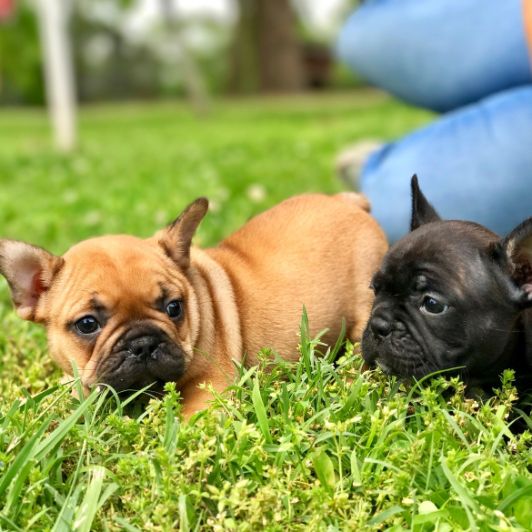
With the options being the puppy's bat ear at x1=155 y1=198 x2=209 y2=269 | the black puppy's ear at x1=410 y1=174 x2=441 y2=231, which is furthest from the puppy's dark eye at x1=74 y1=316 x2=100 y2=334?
the black puppy's ear at x1=410 y1=174 x2=441 y2=231

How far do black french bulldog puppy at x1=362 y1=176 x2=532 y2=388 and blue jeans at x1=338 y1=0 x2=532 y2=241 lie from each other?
1326mm

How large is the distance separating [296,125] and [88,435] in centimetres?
1364

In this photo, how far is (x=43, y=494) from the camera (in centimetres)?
243

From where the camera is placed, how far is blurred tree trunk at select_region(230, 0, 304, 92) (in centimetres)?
2673

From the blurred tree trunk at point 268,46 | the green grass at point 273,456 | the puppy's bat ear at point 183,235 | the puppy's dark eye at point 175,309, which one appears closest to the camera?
the green grass at point 273,456

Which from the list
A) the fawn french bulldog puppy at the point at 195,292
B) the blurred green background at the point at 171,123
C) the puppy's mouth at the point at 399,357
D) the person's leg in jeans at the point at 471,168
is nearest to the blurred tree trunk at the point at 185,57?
the blurred green background at the point at 171,123

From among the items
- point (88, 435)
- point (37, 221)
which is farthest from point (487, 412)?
point (37, 221)

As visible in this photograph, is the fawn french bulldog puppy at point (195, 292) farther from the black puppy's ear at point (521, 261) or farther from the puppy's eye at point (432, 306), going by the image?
the black puppy's ear at point (521, 261)

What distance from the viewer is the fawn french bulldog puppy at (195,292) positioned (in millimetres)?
3119

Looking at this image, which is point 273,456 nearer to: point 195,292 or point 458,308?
point 458,308

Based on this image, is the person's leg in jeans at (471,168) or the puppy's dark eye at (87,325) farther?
the person's leg in jeans at (471,168)

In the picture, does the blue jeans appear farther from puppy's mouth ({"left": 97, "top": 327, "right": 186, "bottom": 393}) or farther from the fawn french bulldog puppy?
puppy's mouth ({"left": 97, "top": 327, "right": 186, "bottom": 393})

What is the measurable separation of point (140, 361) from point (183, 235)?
0.69 meters

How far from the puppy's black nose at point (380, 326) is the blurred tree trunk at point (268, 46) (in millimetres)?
24692
